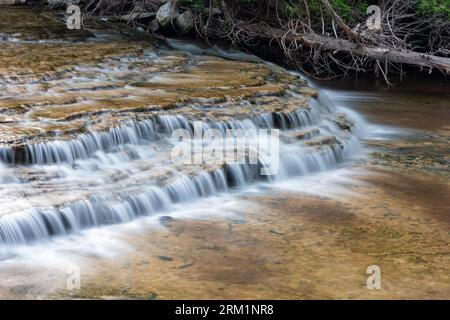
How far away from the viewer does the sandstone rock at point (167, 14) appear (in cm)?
1427

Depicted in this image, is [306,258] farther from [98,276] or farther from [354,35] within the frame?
[354,35]

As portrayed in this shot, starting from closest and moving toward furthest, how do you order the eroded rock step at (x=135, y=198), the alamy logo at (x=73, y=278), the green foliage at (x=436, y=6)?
the alamy logo at (x=73, y=278) → the eroded rock step at (x=135, y=198) → the green foliage at (x=436, y=6)

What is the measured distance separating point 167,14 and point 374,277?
31.9 feet

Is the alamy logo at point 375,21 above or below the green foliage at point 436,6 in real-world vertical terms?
below

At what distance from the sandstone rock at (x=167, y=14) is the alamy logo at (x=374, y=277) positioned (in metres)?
9.49

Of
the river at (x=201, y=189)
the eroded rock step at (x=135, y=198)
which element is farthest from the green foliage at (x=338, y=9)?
the eroded rock step at (x=135, y=198)

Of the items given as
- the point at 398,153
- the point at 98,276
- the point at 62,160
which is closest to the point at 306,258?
the point at 98,276

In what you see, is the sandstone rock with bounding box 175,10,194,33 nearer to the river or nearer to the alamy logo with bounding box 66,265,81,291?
the river

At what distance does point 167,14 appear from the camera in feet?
46.8

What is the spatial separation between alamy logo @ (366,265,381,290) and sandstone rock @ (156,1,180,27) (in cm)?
949

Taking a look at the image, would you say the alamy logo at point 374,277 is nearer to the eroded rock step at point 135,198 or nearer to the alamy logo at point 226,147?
the eroded rock step at point 135,198

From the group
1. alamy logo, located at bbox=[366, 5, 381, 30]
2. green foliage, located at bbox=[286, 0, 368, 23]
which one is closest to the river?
alamy logo, located at bbox=[366, 5, 381, 30]

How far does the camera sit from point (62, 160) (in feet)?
23.3
